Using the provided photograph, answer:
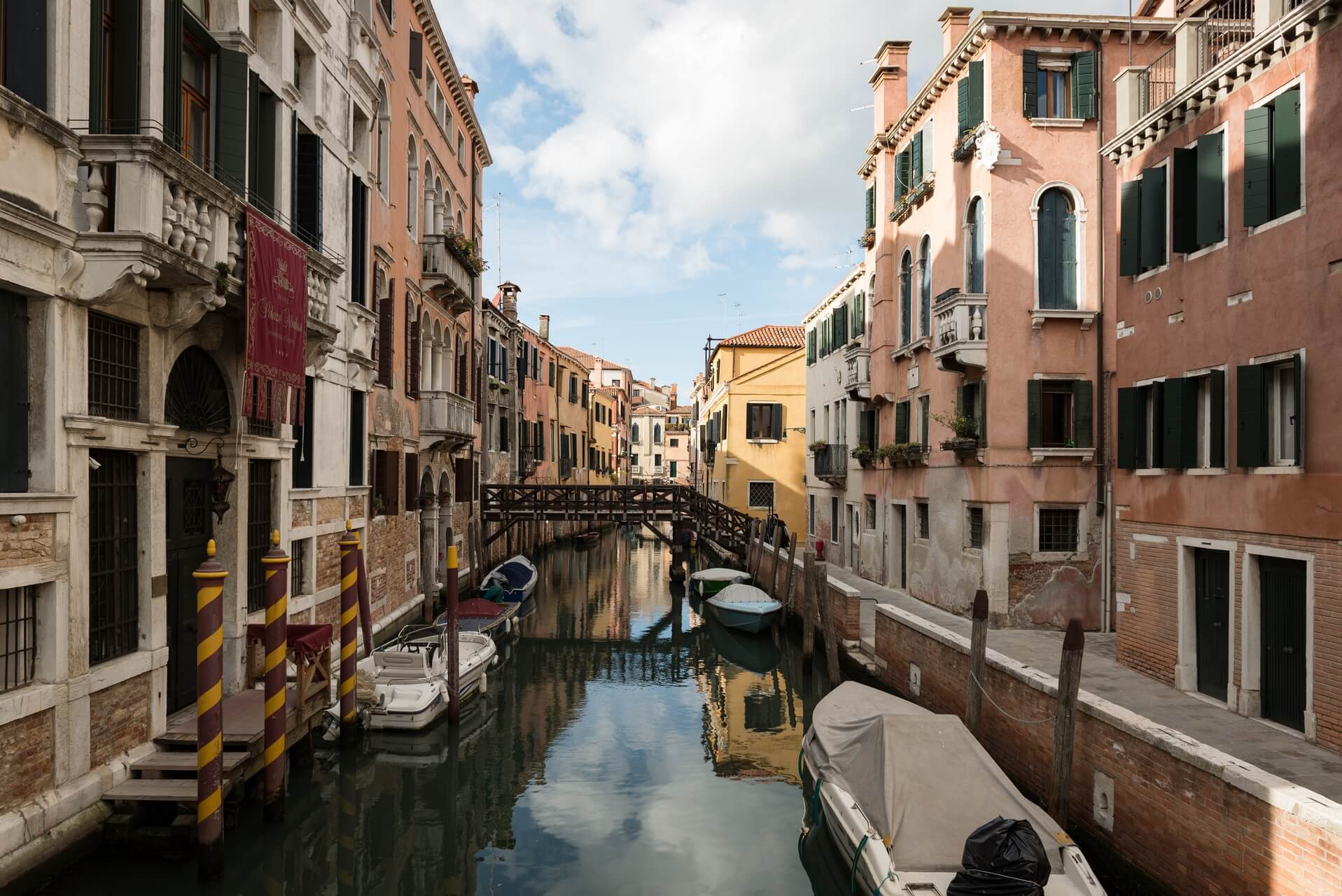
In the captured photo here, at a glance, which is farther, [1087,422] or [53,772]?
[1087,422]

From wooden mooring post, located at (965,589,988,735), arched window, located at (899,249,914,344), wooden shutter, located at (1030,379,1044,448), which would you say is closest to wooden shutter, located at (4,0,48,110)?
wooden mooring post, located at (965,589,988,735)

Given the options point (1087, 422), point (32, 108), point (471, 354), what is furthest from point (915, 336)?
point (32, 108)

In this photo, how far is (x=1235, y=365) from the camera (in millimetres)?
9539

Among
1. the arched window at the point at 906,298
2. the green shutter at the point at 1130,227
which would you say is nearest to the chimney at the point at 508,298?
the arched window at the point at 906,298

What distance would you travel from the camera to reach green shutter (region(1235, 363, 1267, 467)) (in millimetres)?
8977

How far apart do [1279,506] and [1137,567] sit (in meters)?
2.66

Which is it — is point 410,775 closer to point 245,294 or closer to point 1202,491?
point 245,294

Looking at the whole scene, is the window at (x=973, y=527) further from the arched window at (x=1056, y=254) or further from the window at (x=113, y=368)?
the window at (x=113, y=368)

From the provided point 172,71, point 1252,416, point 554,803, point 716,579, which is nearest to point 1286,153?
point 1252,416

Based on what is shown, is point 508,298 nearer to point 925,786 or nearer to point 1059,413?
point 1059,413

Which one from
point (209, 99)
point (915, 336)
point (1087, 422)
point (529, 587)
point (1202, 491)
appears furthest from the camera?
point (529, 587)

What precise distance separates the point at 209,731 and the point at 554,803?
414cm

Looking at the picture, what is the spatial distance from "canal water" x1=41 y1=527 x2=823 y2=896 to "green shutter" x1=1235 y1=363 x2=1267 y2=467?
5780mm

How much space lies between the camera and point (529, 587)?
865 inches
